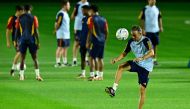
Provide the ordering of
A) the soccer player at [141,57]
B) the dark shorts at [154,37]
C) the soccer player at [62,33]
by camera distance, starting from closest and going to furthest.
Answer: the soccer player at [141,57], the soccer player at [62,33], the dark shorts at [154,37]

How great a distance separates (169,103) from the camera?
22359 mm

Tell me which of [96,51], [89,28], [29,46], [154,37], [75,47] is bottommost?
[75,47]

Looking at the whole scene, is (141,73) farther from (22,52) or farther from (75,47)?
(75,47)

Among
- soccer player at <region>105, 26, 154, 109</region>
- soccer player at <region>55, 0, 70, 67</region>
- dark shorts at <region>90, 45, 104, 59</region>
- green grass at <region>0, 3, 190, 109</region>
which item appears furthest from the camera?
soccer player at <region>55, 0, 70, 67</region>

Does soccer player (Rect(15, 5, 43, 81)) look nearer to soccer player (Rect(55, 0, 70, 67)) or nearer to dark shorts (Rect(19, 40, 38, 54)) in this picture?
dark shorts (Rect(19, 40, 38, 54))

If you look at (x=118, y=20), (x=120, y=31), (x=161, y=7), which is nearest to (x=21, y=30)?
(x=120, y=31)

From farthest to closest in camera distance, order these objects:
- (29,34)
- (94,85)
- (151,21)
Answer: (151,21)
(29,34)
(94,85)

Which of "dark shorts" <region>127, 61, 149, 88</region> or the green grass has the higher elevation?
"dark shorts" <region>127, 61, 149, 88</region>

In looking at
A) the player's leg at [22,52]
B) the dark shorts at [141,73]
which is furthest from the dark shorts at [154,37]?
the dark shorts at [141,73]

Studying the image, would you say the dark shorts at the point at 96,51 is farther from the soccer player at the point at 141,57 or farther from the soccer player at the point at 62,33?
the soccer player at the point at 141,57

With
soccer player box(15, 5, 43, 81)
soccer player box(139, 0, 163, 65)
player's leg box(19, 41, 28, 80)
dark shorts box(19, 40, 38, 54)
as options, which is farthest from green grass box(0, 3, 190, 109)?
soccer player box(139, 0, 163, 65)

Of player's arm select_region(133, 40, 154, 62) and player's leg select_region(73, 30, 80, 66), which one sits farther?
player's leg select_region(73, 30, 80, 66)

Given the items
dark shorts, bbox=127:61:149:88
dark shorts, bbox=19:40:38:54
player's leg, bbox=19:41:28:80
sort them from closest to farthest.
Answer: dark shorts, bbox=127:61:149:88, dark shorts, bbox=19:40:38:54, player's leg, bbox=19:41:28:80

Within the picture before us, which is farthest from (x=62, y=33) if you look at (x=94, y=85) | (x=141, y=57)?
(x=141, y=57)
